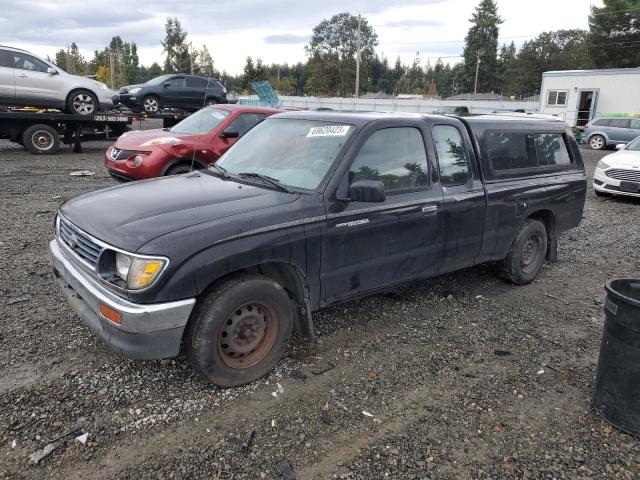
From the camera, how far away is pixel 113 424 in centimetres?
292

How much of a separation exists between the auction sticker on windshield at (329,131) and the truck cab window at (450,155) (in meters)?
0.92

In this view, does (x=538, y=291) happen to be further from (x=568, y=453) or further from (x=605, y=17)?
(x=605, y=17)

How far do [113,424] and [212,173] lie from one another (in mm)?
2114

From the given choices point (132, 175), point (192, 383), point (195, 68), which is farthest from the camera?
point (195, 68)

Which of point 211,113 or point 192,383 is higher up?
point 211,113

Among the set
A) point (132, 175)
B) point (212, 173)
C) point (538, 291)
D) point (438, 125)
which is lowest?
point (538, 291)

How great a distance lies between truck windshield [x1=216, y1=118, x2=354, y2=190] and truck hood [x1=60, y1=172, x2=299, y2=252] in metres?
0.25

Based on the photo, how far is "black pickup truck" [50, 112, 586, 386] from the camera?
289 cm

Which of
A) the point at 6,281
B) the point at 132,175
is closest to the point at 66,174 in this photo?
the point at 132,175

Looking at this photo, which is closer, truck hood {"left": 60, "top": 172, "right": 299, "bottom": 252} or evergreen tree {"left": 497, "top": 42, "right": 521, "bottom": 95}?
truck hood {"left": 60, "top": 172, "right": 299, "bottom": 252}

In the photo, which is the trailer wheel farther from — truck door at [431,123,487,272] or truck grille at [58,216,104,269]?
truck door at [431,123,487,272]

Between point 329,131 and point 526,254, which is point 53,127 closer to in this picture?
point 329,131

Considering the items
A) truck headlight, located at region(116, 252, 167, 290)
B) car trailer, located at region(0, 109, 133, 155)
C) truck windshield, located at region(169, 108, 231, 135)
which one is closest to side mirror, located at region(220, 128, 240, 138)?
truck windshield, located at region(169, 108, 231, 135)

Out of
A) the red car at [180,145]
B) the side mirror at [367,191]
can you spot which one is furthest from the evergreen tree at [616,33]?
the side mirror at [367,191]
